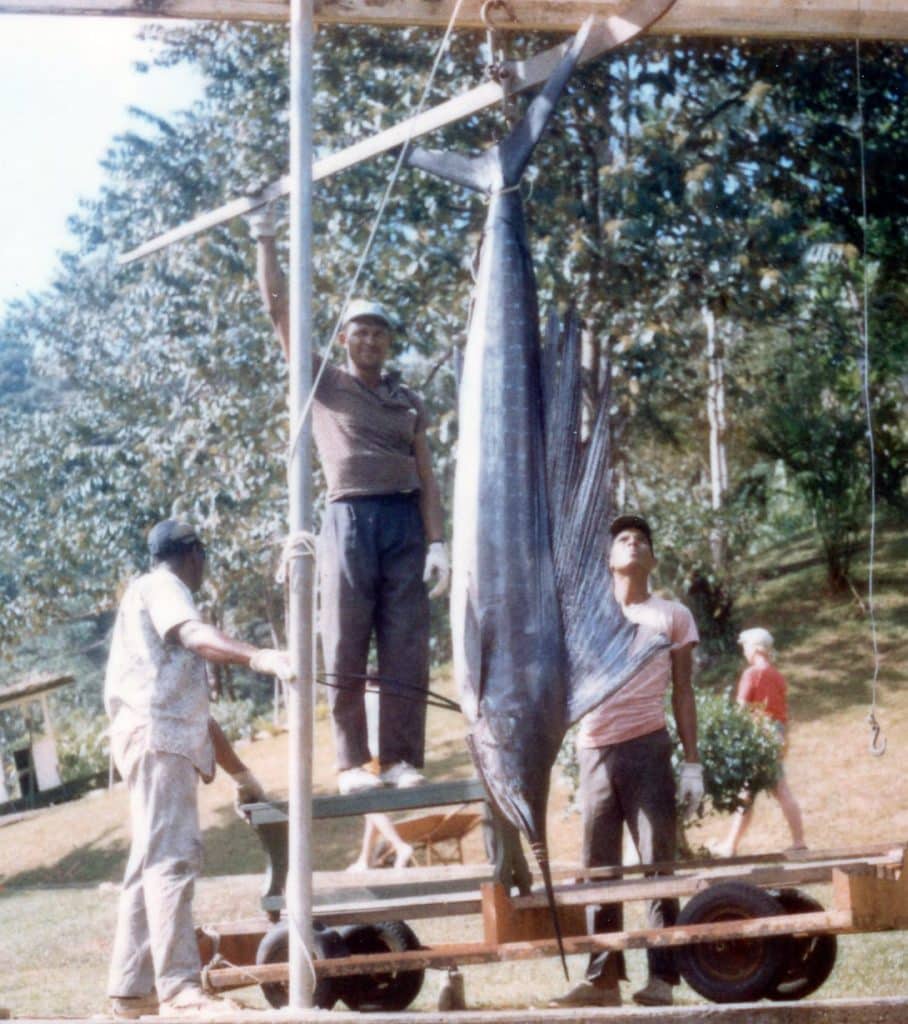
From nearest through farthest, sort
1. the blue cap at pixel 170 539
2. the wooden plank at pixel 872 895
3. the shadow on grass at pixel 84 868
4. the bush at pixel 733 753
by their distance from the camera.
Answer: the wooden plank at pixel 872 895
the blue cap at pixel 170 539
the bush at pixel 733 753
the shadow on grass at pixel 84 868

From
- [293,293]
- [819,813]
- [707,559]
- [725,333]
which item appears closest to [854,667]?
[707,559]

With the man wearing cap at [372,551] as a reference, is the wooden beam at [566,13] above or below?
above

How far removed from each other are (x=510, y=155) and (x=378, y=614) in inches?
62.0

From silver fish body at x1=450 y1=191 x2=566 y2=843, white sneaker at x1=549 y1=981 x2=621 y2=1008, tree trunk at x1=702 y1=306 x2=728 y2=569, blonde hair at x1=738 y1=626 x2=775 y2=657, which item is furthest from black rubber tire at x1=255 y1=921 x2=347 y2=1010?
tree trunk at x1=702 y1=306 x2=728 y2=569

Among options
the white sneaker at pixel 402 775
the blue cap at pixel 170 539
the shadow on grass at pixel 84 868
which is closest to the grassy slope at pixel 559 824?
the shadow on grass at pixel 84 868

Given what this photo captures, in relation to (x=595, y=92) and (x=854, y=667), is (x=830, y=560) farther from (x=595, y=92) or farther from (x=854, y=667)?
(x=595, y=92)

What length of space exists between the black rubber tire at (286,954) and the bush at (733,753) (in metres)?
4.91

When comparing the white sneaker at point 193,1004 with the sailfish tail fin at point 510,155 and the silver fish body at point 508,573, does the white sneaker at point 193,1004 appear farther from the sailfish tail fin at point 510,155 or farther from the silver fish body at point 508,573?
the sailfish tail fin at point 510,155

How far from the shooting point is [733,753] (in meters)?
9.35

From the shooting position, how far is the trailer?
364 centimetres

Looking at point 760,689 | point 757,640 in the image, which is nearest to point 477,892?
point 757,640

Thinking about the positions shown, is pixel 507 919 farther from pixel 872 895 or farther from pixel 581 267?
pixel 581 267

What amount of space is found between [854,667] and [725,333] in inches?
232

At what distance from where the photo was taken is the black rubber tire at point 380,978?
14.9 ft
